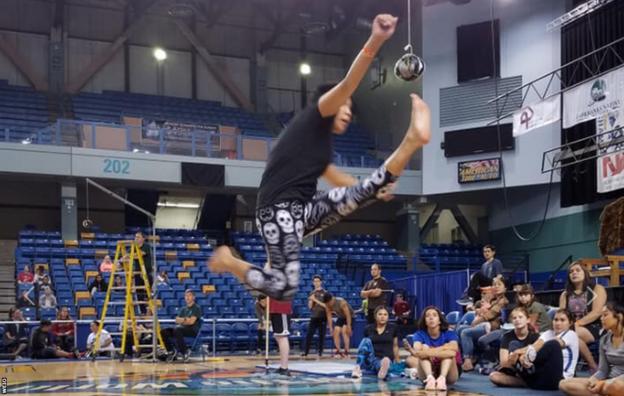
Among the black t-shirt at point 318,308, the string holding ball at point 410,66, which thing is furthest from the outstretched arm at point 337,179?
the black t-shirt at point 318,308

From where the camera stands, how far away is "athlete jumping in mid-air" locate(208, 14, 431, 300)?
14.1 ft

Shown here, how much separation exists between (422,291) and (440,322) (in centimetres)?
1065

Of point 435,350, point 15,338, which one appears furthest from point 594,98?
point 15,338

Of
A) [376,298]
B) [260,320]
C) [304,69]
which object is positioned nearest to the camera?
[376,298]

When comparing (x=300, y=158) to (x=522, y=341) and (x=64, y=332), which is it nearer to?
(x=522, y=341)

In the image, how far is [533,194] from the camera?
23641mm

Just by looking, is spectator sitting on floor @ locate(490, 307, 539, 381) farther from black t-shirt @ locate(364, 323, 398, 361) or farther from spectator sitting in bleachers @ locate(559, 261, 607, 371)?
black t-shirt @ locate(364, 323, 398, 361)

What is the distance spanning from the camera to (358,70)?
4160 millimetres

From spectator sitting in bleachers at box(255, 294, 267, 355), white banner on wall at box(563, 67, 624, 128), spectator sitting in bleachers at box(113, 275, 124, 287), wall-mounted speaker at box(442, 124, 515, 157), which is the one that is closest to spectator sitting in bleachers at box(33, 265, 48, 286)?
spectator sitting in bleachers at box(113, 275, 124, 287)

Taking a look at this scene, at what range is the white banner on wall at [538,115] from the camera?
1755cm

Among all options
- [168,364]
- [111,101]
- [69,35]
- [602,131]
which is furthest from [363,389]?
[69,35]

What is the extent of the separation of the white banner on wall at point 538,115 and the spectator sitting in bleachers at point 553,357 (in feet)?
33.0

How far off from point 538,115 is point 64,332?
1157cm

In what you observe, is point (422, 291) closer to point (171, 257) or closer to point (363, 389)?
point (171, 257)
